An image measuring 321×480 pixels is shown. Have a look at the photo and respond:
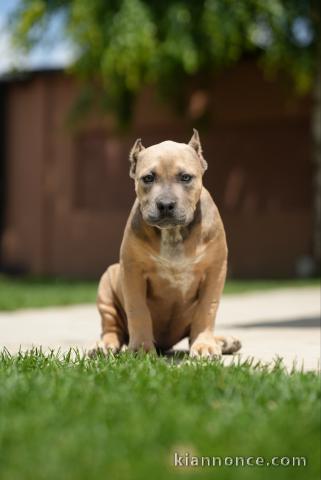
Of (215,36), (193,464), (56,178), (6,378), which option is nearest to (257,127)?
(215,36)

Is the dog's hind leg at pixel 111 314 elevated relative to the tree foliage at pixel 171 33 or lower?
lower

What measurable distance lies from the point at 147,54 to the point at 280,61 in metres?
2.60

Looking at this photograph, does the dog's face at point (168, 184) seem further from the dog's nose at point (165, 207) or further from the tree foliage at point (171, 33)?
the tree foliage at point (171, 33)

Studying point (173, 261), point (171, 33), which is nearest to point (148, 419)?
point (173, 261)

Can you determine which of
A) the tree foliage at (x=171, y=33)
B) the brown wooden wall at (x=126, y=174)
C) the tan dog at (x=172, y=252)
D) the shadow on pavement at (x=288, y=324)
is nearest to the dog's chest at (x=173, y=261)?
the tan dog at (x=172, y=252)

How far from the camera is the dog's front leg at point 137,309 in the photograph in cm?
505

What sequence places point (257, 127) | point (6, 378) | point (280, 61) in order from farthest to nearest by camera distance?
1. point (257, 127)
2. point (280, 61)
3. point (6, 378)

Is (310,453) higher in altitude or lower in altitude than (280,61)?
lower

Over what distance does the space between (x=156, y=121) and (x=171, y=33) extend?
13.3ft

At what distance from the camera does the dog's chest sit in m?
4.98

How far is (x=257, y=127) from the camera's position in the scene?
18.4m

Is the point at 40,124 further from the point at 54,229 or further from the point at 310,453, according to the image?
the point at 310,453

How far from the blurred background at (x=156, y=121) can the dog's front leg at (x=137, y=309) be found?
34.5ft

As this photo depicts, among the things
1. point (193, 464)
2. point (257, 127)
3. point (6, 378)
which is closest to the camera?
point (193, 464)
